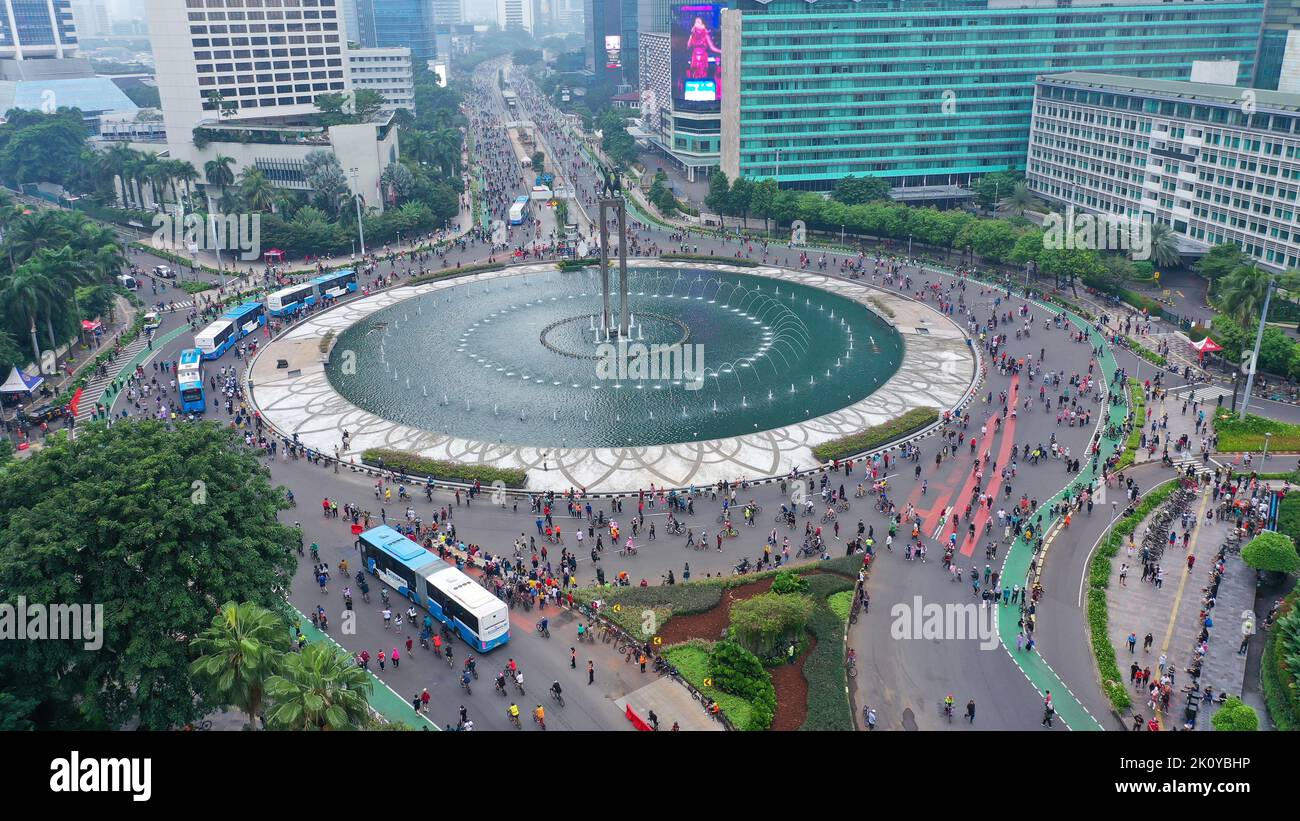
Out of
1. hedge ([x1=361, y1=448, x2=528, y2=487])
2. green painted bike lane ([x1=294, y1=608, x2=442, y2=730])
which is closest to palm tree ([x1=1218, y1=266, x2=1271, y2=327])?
hedge ([x1=361, y1=448, x2=528, y2=487])

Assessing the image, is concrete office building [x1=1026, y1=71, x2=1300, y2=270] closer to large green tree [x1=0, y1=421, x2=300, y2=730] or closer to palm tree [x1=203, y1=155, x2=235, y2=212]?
large green tree [x1=0, y1=421, x2=300, y2=730]

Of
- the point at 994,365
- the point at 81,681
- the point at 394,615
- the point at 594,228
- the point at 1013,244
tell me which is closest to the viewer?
the point at 81,681

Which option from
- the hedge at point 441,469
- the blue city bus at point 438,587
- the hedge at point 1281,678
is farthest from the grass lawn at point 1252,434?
the blue city bus at point 438,587

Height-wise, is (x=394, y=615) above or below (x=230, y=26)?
below

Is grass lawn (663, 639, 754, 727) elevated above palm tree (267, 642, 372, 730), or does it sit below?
below

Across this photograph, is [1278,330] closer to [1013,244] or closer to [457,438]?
[1013,244]

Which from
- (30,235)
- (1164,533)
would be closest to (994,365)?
(1164,533)
